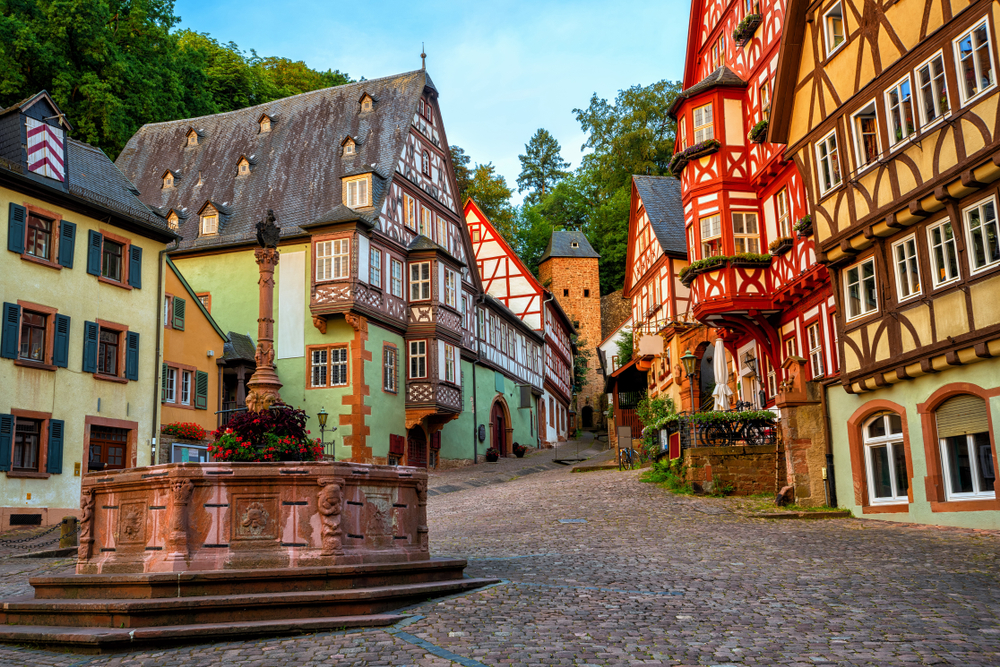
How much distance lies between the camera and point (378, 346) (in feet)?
104

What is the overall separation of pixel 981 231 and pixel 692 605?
Answer: 7.99 meters

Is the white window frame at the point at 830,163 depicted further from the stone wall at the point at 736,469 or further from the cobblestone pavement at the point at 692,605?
the cobblestone pavement at the point at 692,605

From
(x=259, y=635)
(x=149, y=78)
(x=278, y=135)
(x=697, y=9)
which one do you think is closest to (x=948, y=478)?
(x=259, y=635)

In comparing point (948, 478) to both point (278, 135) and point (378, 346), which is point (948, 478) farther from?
point (278, 135)

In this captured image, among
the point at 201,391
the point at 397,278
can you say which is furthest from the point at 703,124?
the point at 201,391

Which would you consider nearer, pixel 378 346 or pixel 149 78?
pixel 378 346

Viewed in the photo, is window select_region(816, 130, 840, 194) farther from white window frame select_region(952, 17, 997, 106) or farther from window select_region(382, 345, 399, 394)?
window select_region(382, 345, 399, 394)

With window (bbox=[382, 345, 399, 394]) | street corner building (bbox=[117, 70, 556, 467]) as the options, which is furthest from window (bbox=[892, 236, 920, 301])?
window (bbox=[382, 345, 399, 394])

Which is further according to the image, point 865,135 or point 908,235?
point 865,135

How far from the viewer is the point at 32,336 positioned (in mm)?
22406

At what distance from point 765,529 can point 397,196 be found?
68.3ft

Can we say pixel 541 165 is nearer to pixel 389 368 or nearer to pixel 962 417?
pixel 389 368

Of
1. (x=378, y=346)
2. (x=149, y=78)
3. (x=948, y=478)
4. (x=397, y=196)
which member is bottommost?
(x=948, y=478)

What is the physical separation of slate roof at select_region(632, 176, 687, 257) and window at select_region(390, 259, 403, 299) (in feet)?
29.8
